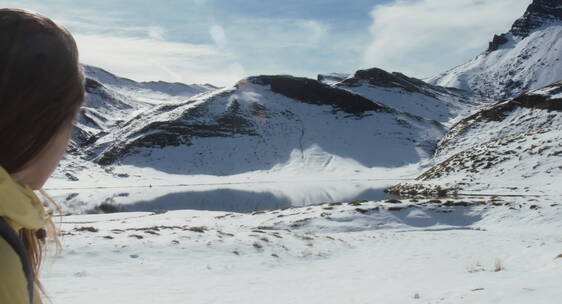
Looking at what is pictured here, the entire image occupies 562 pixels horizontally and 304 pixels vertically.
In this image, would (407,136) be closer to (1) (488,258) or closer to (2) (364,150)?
(2) (364,150)

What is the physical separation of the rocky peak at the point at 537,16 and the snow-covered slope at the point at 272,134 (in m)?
119

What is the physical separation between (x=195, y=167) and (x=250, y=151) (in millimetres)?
9805

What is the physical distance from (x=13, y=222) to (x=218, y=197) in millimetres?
39082

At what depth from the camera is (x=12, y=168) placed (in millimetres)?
1233

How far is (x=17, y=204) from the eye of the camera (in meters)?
1.05

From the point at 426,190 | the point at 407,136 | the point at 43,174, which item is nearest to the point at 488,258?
the point at 43,174

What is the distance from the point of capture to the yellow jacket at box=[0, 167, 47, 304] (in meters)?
0.94

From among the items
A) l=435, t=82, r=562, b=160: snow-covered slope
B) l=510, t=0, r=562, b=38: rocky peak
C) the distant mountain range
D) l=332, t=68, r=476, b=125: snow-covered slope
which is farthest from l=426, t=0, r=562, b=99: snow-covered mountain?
l=435, t=82, r=562, b=160: snow-covered slope

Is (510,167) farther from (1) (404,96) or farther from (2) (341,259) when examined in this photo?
(1) (404,96)

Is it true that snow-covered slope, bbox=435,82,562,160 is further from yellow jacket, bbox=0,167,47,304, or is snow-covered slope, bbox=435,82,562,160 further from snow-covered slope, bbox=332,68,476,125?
yellow jacket, bbox=0,167,47,304

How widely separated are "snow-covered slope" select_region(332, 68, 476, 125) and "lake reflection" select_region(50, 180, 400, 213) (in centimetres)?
5459

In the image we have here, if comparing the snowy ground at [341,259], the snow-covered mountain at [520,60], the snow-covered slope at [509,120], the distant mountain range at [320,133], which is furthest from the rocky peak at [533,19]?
the snowy ground at [341,259]

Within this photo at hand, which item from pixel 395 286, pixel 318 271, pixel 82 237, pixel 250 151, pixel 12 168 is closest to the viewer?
pixel 12 168

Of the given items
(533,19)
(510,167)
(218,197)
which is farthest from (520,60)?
(218,197)
